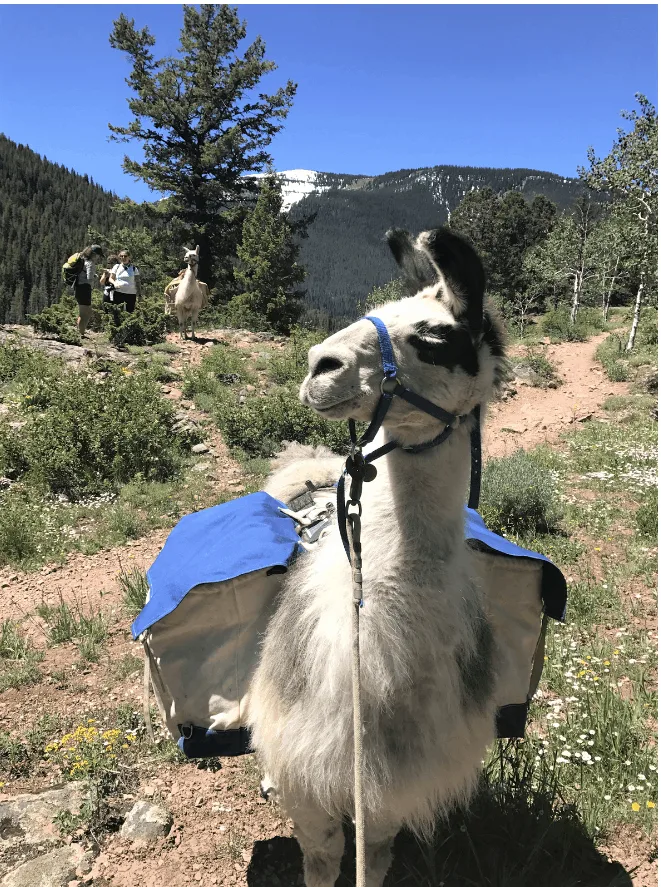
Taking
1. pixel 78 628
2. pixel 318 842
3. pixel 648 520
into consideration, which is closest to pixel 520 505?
pixel 648 520

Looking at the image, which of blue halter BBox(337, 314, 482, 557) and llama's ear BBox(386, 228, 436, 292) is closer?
blue halter BBox(337, 314, 482, 557)

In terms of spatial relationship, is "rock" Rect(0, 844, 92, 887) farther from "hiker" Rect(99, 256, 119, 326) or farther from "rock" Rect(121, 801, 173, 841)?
"hiker" Rect(99, 256, 119, 326)

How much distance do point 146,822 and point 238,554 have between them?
1842 millimetres

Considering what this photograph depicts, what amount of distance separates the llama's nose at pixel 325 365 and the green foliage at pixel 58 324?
14.0 m

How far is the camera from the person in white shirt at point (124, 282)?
14531 millimetres

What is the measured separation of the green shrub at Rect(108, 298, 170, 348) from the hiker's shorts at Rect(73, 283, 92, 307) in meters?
0.81

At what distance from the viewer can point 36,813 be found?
10.1 feet

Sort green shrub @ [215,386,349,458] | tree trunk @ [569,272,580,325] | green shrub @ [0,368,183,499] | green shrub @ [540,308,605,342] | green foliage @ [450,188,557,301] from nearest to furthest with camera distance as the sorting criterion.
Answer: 1. green shrub @ [0,368,183,499]
2. green shrub @ [215,386,349,458]
3. green shrub @ [540,308,605,342]
4. tree trunk @ [569,272,580,325]
5. green foliage @ [450,188,557,301]

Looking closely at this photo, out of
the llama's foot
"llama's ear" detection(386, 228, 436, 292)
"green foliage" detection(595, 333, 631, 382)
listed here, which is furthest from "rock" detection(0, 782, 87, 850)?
"green foliage" detection(595, 333, 631, 382)

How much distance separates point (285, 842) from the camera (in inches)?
121

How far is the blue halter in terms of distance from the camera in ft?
5.68

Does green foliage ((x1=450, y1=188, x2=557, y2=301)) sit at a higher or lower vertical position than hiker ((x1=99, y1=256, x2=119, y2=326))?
higher

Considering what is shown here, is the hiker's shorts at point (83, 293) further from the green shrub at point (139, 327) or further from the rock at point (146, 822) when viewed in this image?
the rock at point (146, 822)

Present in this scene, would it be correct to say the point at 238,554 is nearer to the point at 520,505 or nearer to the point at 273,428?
the point at 520,505
